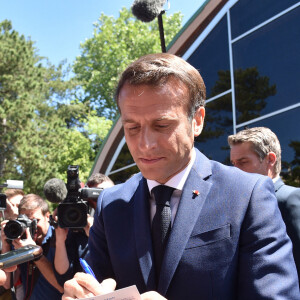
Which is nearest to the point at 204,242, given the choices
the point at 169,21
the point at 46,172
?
the point at 46,172

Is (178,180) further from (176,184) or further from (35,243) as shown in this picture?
(35,243)

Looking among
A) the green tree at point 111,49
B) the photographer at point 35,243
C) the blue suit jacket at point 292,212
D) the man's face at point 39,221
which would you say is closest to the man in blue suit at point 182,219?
the blue suit jacket at point 292,212

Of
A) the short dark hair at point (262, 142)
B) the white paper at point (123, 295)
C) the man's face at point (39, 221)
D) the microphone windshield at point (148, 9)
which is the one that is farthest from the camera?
the microphone windshield at point (148, 9)

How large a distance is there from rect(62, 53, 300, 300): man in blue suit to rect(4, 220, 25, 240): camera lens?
2022 millimetres

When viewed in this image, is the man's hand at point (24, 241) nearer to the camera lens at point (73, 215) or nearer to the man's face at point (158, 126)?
the camera lens at point (73, 215)

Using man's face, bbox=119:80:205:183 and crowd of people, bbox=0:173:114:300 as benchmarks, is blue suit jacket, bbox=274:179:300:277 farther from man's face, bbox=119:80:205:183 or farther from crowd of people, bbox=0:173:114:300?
crowd of people, bbox=0:173:114:300

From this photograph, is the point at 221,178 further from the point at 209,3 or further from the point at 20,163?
the point at 20,163

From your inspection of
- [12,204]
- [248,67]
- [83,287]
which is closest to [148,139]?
[83,287]

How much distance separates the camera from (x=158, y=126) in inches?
59.9

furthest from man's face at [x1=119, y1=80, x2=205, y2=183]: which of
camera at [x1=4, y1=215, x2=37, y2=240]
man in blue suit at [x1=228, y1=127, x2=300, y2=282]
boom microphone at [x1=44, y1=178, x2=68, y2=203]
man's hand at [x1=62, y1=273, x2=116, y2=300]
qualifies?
boom microphone at [x1=44, y1=178, x2=68, y2=203]

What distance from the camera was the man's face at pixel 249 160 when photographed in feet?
10.0

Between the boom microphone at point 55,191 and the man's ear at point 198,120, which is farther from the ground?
the man's ear at point 198,120

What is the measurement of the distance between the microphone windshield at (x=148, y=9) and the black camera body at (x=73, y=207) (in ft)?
7.53

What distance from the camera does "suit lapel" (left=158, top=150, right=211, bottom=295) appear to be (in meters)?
1.42
